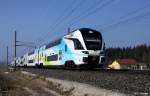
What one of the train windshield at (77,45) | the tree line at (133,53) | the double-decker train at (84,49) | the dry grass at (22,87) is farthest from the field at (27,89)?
the tree line at (133,53)

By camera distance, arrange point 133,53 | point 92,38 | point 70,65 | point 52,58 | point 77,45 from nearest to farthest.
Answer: point 92,38
point 77,45
point 70,65
point 52,58
point 133,53

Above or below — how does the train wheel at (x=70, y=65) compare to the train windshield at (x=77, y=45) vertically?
below

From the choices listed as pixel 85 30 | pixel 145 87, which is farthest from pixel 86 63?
pixel 145 87

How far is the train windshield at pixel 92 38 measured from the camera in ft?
106

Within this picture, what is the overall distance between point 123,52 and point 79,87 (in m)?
123

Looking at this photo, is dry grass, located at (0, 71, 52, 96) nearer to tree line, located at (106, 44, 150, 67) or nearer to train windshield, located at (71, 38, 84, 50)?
train windshield, located at (71, 38, 84, 50)

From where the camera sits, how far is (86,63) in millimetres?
31531

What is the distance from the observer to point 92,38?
3259 centimetres

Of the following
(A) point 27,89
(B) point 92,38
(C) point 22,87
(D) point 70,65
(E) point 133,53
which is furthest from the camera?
(E) point 133,53

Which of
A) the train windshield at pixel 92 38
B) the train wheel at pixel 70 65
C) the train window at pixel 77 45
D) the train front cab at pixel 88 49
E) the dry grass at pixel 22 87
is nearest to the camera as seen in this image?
the dry grass at pixel 22 87

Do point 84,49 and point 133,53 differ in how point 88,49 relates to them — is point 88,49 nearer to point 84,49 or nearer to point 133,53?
point 84,49

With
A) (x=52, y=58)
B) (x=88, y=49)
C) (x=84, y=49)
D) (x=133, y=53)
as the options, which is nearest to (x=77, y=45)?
(x=84, y=49)

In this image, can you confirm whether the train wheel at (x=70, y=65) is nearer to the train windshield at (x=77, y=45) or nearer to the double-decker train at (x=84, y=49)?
the double-decker train at (x=84, y=49)

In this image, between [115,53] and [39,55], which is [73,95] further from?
[115,53]
